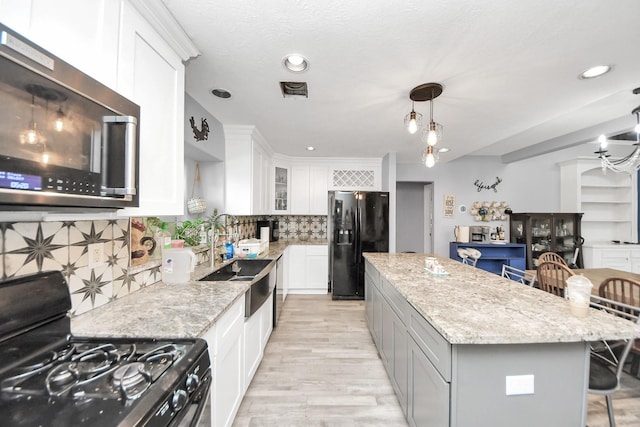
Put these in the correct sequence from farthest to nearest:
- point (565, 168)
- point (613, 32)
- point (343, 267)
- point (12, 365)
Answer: point (565, 168) < point (343, 267) < point (613, 32) < point (12, 365)

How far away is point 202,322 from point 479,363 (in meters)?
1.23

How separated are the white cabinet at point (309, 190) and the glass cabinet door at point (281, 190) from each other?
113 millimetres

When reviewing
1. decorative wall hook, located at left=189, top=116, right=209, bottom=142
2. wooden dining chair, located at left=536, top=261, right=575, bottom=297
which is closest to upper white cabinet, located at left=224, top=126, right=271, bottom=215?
decorative wall hook, located at left=189, top=116, right=209, bottom=142

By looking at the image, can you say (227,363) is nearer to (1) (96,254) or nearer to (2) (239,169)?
(1) (96,254)

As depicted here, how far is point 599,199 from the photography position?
191 inches

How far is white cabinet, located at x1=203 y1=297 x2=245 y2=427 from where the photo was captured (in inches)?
47.2

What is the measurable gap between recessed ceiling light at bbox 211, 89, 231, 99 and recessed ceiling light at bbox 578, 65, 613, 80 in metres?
2.72

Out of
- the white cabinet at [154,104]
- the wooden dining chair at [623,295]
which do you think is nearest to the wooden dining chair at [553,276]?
the wooden dining chair at [623,295]

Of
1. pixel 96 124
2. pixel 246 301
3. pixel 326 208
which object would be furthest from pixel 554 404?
pixel 326 208

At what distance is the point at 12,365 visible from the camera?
2.57 ft

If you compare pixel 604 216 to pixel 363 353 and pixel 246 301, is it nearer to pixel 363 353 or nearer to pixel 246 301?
pixel 363 353

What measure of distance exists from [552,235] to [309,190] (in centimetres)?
455

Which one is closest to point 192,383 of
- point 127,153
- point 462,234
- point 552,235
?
point 127,153

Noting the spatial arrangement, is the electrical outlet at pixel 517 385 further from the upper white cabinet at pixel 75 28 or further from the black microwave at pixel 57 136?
the upper white cabinet at pixel 75 28
